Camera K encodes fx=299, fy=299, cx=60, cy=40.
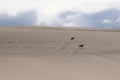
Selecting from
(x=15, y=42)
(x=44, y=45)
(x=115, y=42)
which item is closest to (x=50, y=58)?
(x=44, y=45)

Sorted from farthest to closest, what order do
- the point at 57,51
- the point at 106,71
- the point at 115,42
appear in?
the point at 115,42
the point at 57,51
the point at 106,71

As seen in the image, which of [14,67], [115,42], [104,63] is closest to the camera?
[14,67]

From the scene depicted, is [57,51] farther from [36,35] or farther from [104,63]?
[36,35]

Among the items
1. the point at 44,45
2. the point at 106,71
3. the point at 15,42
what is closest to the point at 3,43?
the point at 15,42

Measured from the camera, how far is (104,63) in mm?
7977

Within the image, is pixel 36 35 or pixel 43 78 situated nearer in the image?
pixel 43 78

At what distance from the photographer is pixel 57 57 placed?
8367 millimetres

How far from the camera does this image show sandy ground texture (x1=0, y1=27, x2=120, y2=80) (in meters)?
5.93

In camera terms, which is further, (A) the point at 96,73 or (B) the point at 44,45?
(B) the point at 44,45

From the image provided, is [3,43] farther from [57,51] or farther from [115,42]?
[115,42]

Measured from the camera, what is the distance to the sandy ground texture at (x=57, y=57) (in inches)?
233

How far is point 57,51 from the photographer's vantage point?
9.38 meters

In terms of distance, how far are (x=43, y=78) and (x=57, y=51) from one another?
392 centimetres

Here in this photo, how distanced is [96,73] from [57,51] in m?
3.04
